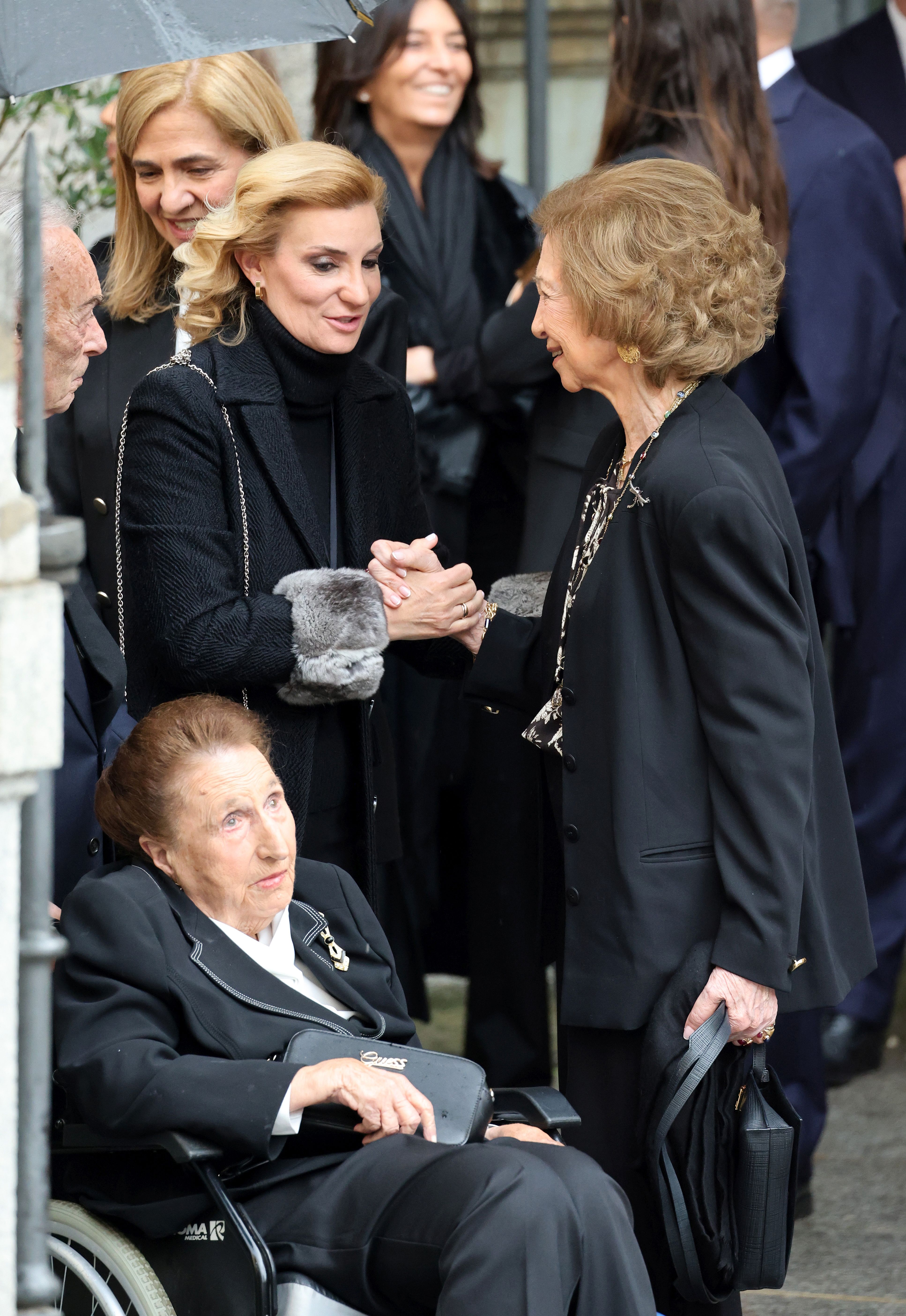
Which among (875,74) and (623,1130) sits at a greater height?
(875,74)

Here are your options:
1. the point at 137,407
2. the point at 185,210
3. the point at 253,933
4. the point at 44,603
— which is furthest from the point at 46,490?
the point at 185,210

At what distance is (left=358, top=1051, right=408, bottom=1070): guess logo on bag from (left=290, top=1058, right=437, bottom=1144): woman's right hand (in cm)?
6

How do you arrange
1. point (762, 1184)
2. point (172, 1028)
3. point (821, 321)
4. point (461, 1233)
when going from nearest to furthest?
point (461, 1233), point (172, 1028), point (762, 1184), point (821, 321)

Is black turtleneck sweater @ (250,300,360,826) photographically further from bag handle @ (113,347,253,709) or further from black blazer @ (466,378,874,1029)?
black blazer @ (466,378,874,1029)

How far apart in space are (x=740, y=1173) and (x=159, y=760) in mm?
1130

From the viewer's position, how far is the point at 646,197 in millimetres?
3045

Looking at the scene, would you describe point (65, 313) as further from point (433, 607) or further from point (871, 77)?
point (871, 77)

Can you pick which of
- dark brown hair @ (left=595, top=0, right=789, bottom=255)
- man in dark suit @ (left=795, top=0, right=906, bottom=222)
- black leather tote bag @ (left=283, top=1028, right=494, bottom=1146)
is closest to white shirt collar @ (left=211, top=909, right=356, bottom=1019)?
black leather tote bag @ (left=283, top=1028, right=494, bottom=1146)

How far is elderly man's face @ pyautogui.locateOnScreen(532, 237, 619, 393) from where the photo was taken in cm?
311

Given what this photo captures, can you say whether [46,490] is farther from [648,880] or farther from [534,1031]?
[534,1031]

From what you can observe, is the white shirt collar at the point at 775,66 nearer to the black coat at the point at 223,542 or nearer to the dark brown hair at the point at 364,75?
the dark brown hair at the point at 364,75

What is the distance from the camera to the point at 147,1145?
259 cm

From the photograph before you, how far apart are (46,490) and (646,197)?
135 cm

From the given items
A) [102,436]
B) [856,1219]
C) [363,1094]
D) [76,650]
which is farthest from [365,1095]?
[856,1219]
